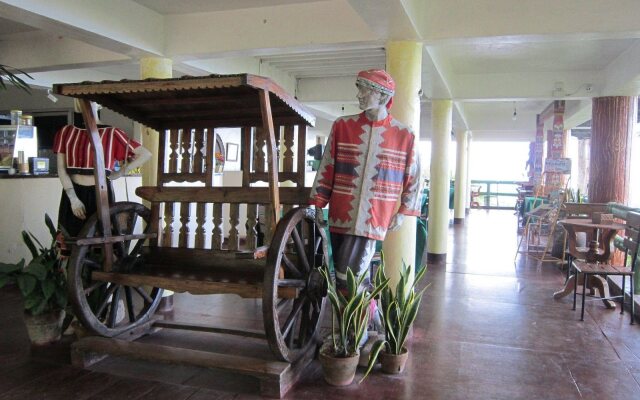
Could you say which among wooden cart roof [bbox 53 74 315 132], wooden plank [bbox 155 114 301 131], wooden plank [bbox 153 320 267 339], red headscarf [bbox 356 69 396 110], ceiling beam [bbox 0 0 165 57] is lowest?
wooden plank [bbox 153 320 267 339]

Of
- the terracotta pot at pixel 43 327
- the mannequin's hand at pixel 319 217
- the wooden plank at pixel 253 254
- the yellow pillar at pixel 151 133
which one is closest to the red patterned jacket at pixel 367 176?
the mannequin's hand at pixel 319 217

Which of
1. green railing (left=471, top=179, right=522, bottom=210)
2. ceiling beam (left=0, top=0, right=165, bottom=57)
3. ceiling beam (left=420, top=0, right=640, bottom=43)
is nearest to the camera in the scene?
ceiling beam (left=0, top=0, right=165, bottom=57)

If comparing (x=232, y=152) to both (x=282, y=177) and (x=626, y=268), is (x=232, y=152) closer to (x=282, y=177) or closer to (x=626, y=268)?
(x=282, y=177)

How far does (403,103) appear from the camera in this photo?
174 inches

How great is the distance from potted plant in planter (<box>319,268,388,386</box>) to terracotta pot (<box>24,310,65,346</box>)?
6.57 feet

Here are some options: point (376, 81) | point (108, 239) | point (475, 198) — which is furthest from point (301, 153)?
point (475, 198)

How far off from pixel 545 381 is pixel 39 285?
11.2 feet

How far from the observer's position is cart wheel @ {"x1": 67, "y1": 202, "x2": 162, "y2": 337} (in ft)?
9.92

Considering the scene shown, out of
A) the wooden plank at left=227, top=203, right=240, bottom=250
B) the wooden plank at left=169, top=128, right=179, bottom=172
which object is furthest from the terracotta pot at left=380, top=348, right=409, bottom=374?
the wooden plank at left=169, top=128, right=179, bottom=172

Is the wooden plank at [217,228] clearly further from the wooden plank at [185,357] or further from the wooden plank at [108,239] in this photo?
the wooden plank at [185,357]

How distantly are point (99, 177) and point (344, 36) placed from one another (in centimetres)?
254

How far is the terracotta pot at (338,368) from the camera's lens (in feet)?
9.54

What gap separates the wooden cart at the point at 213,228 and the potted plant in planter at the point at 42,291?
221 mm

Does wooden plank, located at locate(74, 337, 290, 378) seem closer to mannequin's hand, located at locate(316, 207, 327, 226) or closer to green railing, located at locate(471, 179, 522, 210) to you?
mannequin's hand, located at locate(316, 207, 327, 226)
